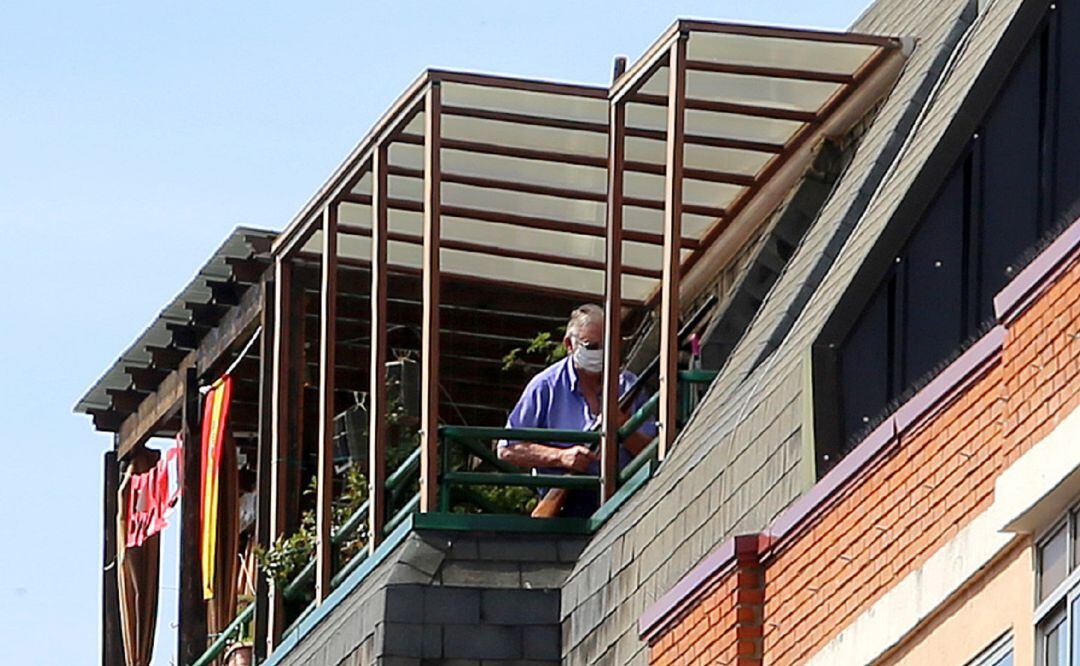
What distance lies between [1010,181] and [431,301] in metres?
4.38

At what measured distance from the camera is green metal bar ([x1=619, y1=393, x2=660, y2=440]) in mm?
20609

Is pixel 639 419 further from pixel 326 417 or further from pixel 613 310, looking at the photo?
pixel 326 417

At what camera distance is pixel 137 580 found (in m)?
29.2

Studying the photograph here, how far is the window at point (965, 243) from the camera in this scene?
1739 centimetres

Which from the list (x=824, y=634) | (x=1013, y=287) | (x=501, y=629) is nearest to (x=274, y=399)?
(x=501, y=629)

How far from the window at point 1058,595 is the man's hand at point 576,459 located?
6.39m

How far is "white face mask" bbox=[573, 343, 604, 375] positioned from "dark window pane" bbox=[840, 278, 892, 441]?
3272 mm

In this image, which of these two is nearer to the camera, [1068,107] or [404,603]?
[1068,107]

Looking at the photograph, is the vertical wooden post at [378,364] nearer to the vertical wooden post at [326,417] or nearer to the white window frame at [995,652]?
the vertical wooden post at [326,417]

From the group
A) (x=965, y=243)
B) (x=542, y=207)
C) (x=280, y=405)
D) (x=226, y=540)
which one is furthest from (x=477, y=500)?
(x=226, y=540)

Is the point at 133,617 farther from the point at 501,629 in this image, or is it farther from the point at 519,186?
the point at 501,629

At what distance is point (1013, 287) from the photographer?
14.8m

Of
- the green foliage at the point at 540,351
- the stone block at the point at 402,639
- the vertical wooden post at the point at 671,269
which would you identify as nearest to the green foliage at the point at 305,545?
the green foliage at the point at 540,351

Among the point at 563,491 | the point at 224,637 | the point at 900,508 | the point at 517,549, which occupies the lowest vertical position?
the point at 900,508
